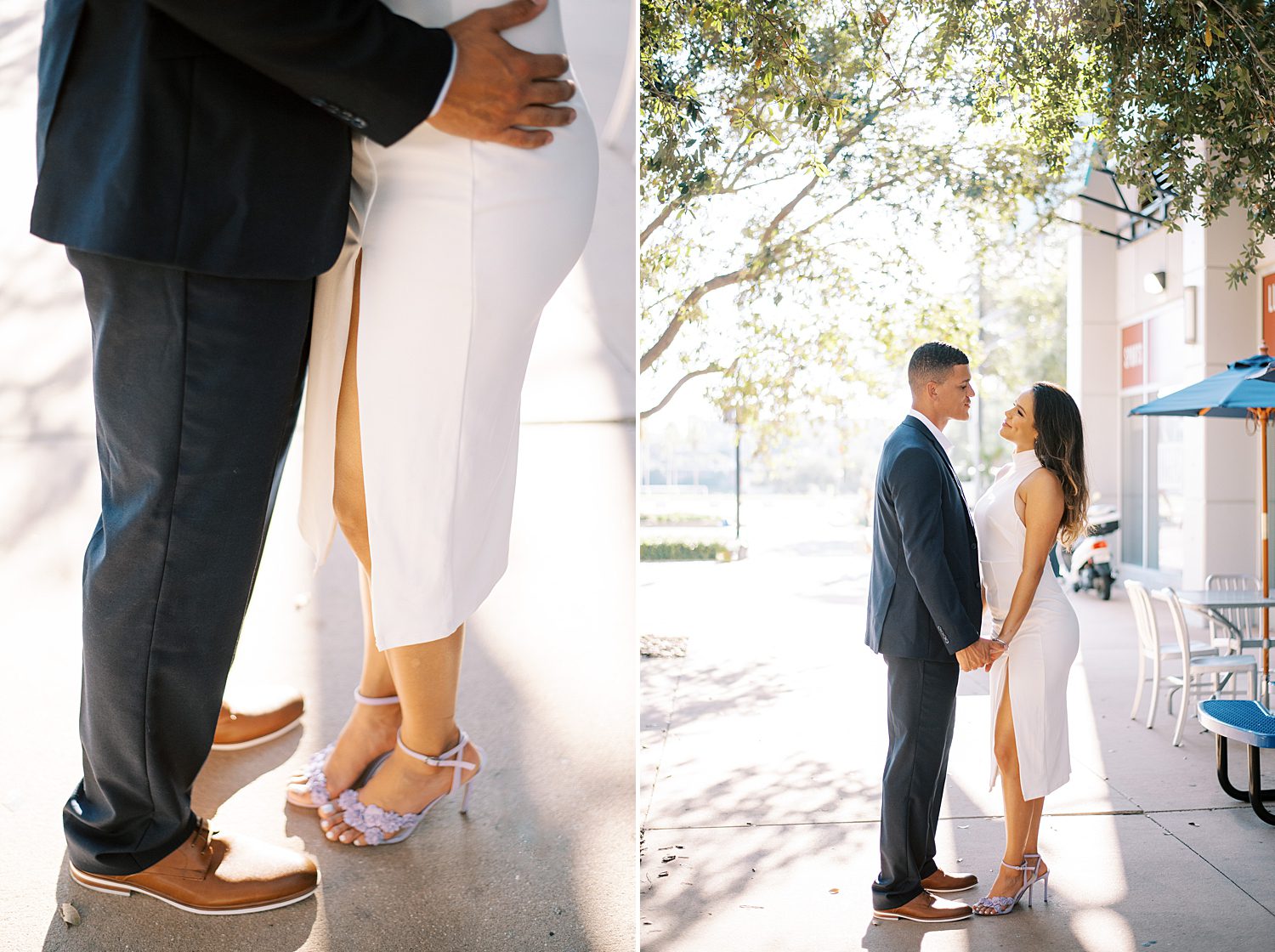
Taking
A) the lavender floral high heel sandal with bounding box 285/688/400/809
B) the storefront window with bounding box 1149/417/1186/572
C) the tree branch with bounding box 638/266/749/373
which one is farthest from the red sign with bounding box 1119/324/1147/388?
the lavender floral high heel sandal with bounding box 285/688/400/809

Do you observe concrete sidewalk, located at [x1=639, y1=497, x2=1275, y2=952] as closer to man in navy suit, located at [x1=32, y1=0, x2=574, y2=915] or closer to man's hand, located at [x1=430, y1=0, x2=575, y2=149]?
man in navy suit, located at [x1=32, y1=0, x2=574, y2=915]

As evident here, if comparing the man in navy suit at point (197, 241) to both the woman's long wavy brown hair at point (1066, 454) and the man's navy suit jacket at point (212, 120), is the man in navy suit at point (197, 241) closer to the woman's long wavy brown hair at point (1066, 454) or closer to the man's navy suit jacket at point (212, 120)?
the man's navy suit jacket at point (212, 120)

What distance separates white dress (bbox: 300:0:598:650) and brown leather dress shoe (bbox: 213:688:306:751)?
0.25 m

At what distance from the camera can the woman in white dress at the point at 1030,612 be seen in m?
3.28

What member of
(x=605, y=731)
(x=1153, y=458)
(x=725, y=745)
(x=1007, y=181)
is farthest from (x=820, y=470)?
(x=605, y=731)

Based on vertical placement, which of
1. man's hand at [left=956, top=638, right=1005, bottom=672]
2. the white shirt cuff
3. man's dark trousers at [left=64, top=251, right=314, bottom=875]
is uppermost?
the white shirt cuff

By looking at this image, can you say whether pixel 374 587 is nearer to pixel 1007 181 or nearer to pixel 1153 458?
pixel 1007 181

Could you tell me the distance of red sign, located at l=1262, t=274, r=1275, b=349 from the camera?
963 centimetres

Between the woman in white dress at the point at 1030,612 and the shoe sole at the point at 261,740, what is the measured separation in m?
2.42

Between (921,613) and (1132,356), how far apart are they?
37.8 feet

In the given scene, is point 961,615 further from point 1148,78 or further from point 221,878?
point 1148,78

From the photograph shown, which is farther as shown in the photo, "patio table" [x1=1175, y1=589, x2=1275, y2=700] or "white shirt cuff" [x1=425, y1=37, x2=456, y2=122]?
"patio table" [x1=1175, y1=589, x2=1275, y2=700]

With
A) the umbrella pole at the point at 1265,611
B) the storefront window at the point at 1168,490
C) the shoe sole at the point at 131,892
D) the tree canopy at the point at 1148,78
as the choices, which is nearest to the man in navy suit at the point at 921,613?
the shoe sole at the point at 131,892

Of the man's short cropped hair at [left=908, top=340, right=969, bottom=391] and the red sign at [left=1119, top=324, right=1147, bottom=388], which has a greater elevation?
the red sign at [left=1119, top=324, right=1147, bottom=388]
